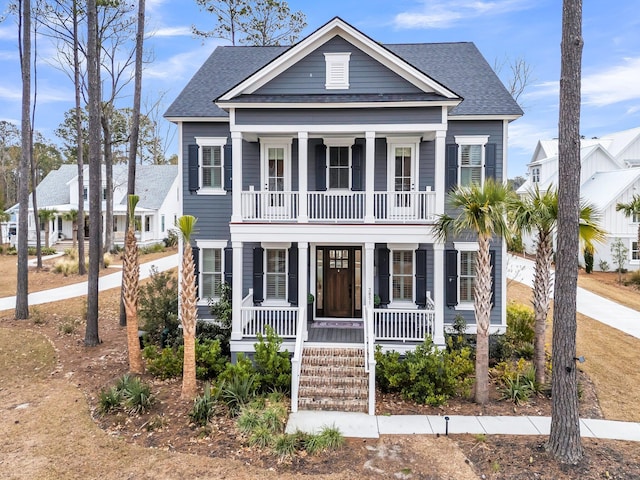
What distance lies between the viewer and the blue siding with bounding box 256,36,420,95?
37.7 feet

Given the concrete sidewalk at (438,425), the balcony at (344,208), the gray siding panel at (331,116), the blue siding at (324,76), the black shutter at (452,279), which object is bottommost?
the concrete sidewalk at (438,425)

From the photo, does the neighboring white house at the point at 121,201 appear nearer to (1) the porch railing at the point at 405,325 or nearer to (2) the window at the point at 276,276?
(2) the window at the point at 276,276

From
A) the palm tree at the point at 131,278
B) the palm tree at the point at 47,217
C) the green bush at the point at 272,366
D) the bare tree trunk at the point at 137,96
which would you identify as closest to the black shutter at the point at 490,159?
the green bush at the point at 272,366

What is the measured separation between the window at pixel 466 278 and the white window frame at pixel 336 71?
6214mm

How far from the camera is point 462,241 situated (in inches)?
498

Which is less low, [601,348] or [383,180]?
[383,180]

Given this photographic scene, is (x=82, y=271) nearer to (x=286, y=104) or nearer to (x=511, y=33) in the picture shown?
(x=286, y=104)

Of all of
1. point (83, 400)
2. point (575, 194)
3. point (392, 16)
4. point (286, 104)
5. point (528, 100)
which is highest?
point (392, 16)

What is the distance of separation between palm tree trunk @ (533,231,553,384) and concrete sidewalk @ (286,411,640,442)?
1.53 m

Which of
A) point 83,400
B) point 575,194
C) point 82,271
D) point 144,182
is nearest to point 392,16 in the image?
point 575,194

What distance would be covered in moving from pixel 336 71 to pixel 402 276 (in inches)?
250

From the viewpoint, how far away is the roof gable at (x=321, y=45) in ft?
36.4

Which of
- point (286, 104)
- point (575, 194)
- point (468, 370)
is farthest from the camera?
point (286, 104)

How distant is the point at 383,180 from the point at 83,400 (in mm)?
9894
